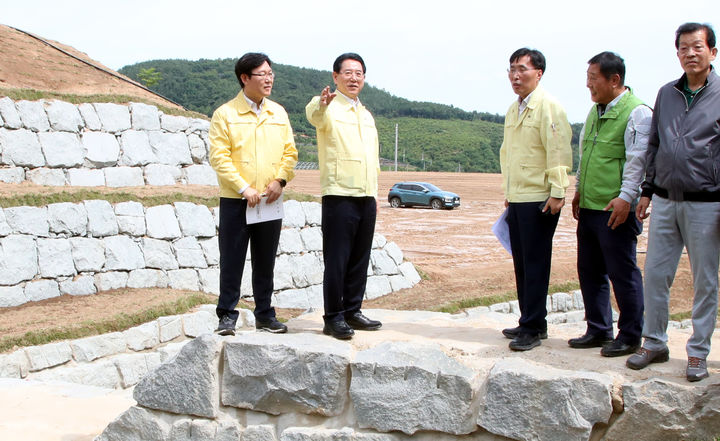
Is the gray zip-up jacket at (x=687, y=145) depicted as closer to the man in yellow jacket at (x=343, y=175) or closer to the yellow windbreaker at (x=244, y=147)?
the man in yellow jacket at (x=343, y=175)

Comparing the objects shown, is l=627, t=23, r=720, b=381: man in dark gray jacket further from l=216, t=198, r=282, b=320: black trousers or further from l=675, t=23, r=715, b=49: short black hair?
l=216, t=198, r=282, b=320: black trousers

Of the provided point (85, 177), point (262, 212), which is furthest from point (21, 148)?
point (262, 212)

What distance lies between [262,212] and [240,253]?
1.14ft

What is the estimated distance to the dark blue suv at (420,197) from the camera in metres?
30.2

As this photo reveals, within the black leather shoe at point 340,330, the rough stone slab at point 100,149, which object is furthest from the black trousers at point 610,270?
the rough stone slab at point 100,149

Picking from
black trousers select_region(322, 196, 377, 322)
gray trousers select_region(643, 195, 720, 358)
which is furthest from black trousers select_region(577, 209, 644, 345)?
black trousers select_region(322, 196, 377, 322)

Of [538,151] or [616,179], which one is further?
[538,151]

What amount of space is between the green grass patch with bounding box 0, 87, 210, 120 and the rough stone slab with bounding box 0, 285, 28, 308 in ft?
15.3

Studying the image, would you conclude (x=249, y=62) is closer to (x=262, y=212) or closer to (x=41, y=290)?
(x=262, y=212)

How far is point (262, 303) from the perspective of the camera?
17.2 feet

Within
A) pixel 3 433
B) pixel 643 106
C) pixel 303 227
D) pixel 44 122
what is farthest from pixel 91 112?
pixel 643 106

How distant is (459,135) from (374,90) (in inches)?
1251

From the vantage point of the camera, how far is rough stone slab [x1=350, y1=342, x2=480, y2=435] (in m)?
4.10

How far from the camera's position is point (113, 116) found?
14.6 m
